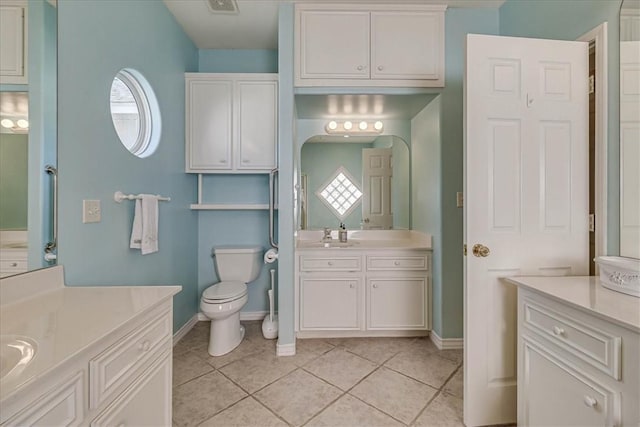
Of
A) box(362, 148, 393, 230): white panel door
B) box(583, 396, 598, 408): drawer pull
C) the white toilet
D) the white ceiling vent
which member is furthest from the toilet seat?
the white ceiling vent

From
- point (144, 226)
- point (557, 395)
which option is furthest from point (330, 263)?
point (557, 395)

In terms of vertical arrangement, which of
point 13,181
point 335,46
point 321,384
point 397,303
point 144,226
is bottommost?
point 321,384

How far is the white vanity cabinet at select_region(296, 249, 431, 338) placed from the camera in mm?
2406

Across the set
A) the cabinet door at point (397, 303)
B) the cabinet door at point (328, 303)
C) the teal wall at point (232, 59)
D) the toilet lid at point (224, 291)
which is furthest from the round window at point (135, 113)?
the cabinet door at point (397, 303)

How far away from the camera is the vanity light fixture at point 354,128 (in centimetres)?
287

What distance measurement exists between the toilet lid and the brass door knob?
1.73m

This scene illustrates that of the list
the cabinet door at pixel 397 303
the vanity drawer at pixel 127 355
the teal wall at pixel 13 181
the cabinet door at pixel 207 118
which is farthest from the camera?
the cabinet door at pixel 207 118

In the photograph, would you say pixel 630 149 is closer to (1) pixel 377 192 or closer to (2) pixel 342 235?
(1) pixel 377 192

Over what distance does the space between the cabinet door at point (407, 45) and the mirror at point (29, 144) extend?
194 cm

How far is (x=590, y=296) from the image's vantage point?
3.63 ft

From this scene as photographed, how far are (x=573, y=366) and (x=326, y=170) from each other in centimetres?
233

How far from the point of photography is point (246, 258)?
8.73ft

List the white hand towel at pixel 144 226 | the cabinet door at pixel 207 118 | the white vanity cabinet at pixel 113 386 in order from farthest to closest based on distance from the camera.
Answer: the cabinet door at pixel 207 118
the white hand towel at pixel 144 226
the white vanity cabinet at pixel 113 386

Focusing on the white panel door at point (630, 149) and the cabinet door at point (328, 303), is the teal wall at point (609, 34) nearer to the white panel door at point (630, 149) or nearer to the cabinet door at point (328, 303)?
the white panel door at point (630, 149)
